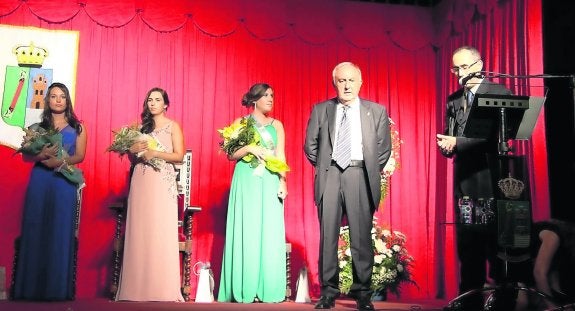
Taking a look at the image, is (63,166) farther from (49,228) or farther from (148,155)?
(148,155)

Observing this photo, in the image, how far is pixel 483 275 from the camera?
147 inches

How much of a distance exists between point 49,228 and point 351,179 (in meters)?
2.38

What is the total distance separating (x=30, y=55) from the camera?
6.21 meters

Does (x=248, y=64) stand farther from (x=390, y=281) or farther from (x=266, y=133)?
(x=390, y=281)

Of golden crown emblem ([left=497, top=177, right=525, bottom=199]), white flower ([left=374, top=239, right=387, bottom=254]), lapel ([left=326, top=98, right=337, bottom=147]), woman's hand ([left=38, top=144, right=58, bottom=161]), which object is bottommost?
white flower ([left=374, top=239, right=387, bottom=254])

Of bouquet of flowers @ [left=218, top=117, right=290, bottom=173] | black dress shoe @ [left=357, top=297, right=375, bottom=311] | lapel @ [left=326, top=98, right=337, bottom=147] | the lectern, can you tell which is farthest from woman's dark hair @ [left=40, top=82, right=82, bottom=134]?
the lectern

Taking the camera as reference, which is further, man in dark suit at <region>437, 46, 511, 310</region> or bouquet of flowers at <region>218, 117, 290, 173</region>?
bouquet of flowers at <region>218, 117, 290, 173</region>

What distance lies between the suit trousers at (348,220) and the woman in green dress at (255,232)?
1.14m

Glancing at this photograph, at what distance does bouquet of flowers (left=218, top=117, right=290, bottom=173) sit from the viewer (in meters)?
5.13

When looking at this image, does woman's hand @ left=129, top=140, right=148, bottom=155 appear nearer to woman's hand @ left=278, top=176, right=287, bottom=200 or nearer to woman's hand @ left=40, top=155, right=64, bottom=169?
woman's hand @ left=40, top=155, right=64, bottom=169

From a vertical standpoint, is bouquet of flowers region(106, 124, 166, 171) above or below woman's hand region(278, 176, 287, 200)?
above

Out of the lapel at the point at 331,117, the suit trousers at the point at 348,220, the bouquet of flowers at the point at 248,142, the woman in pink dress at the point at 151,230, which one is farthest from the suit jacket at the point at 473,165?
the woman in pink dress at the point at 151,230

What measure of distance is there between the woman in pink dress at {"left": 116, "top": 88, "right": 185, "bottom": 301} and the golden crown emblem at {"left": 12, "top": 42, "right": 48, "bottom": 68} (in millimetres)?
1879

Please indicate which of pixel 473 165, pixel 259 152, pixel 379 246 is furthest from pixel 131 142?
pixel 473 165
